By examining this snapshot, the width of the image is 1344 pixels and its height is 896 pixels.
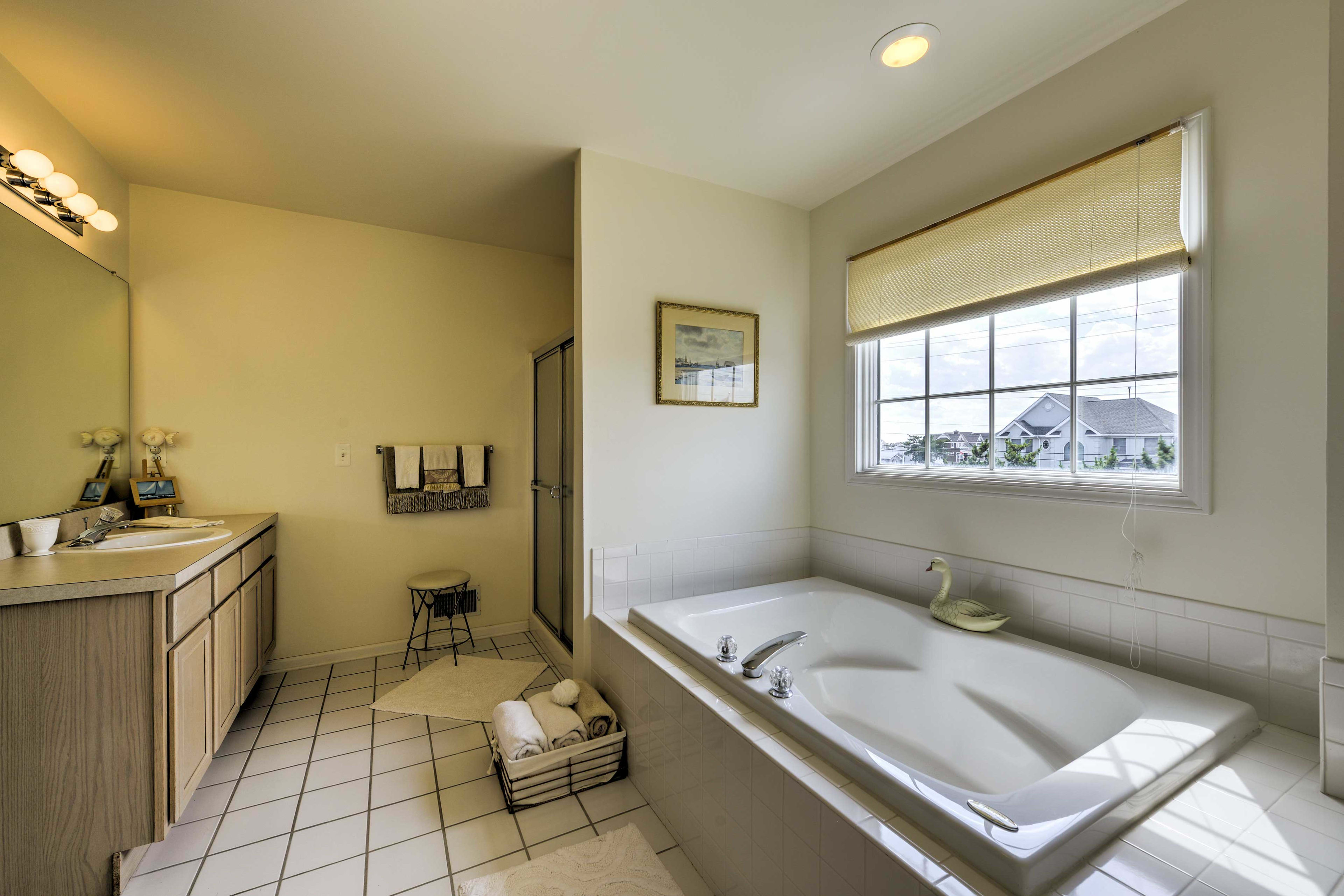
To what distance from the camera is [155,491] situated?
8.13 ft

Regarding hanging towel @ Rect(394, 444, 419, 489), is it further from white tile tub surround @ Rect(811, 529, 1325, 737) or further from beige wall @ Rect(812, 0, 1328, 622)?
beige wall @ Rect(812, 0, 1328, 622)

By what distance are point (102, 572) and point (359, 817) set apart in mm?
1051

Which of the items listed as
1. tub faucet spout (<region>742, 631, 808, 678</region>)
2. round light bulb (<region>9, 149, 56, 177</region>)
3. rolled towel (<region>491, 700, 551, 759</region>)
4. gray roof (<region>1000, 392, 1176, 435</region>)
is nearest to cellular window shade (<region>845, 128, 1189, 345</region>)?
gray roof (<region>1000, 392, 1176, 435</region>)

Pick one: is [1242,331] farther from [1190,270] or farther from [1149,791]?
[1149,791]

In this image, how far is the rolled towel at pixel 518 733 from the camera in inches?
70.9

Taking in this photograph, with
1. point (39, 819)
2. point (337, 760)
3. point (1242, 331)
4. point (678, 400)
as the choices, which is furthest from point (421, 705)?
point (1242, 331)

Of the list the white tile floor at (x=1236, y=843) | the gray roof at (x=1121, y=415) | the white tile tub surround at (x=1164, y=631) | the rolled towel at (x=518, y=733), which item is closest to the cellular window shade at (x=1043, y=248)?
the gray roof at (x=1121, y=415)

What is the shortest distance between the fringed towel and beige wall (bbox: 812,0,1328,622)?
9.09 ft

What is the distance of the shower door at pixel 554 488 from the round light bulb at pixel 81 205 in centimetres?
179

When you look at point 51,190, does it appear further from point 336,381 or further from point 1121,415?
point 1121,415

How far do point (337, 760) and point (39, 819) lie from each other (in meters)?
0.79

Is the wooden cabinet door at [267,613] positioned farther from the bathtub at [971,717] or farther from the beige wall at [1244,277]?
the beige wall at [1244,277]

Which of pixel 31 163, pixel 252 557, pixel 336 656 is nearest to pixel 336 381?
pixel 252 557

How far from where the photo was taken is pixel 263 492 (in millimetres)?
2785
